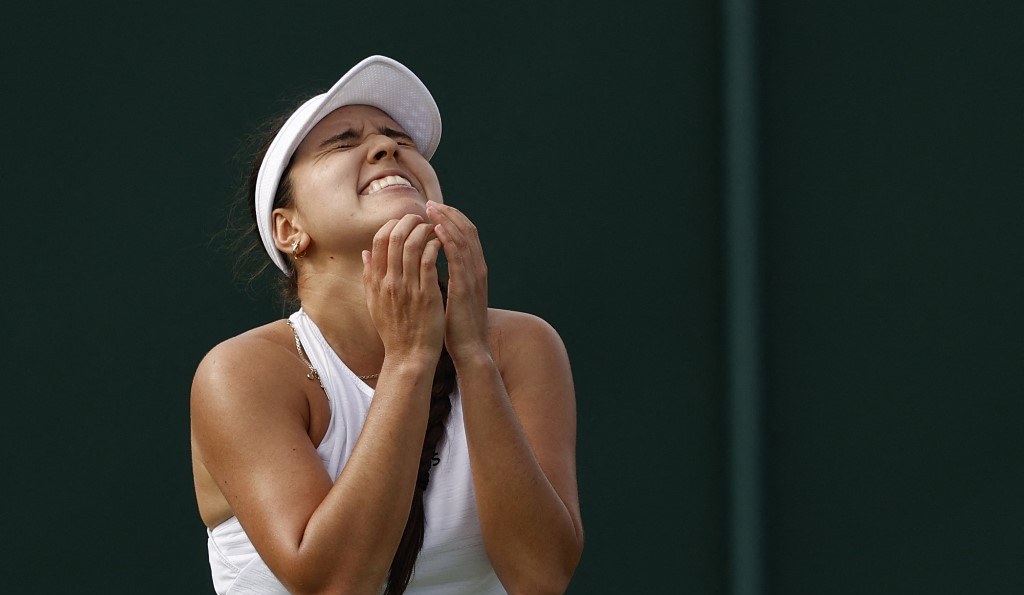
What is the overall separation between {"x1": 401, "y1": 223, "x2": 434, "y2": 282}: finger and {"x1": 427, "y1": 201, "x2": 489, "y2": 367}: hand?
3 centimetres

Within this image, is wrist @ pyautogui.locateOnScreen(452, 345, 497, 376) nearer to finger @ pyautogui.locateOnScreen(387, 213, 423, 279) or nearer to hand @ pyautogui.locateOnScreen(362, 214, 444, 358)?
hand @ pyautogui.locateOnScreen(362, 214, 444, 358)

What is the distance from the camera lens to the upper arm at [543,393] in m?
1.95

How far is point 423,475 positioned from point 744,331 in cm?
147

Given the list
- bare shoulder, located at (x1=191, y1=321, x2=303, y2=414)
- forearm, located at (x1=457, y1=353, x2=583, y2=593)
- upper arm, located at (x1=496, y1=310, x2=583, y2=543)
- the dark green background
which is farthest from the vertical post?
bare shoulder, located at (x1=191, y1=321, x2=303, y2=414)

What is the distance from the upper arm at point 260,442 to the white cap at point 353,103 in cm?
26

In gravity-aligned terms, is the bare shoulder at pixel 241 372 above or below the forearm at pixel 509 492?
above

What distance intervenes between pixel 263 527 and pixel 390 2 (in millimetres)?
1481

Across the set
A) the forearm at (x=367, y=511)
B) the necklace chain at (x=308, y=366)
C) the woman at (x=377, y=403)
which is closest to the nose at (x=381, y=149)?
the woman at (x=377, y=403)

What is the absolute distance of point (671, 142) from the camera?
3.19 m

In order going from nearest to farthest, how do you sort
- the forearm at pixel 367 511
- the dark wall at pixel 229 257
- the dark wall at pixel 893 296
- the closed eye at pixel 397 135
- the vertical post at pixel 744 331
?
the forearm at pixel 367 511
the closed eye at pixel 397 135
the dark wall at pixel 229 257
the dark wall at pixel 893 296
the vertical post at pixel 744 331

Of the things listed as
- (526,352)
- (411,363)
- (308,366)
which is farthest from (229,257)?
(411,363)

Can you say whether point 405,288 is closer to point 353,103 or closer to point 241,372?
point 241,372

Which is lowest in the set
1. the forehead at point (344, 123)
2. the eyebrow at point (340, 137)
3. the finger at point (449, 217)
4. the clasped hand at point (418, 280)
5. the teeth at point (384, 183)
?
the clasped hand at point (418, 280)

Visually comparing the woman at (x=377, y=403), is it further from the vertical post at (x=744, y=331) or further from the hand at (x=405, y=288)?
the vertical post at (x=744, y=331)
